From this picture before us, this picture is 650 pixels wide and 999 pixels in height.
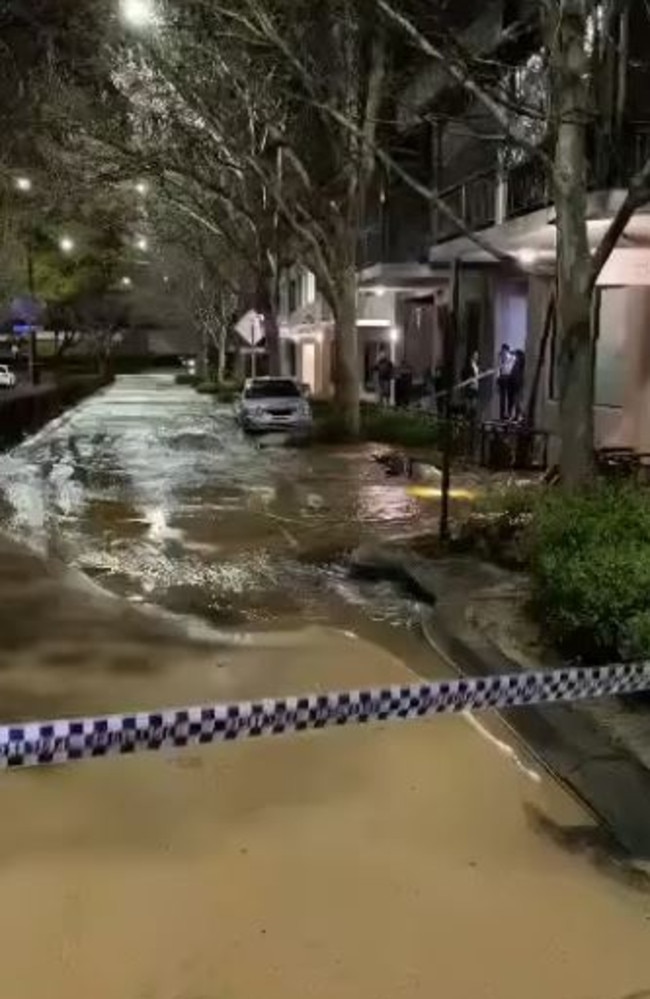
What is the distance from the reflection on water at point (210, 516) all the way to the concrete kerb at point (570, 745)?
96 centimetres

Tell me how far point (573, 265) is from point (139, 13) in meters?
12.4

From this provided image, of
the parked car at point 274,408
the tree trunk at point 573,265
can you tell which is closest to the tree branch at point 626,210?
the tree trunk at point 573,265

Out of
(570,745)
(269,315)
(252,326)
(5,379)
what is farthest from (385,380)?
(5,379)

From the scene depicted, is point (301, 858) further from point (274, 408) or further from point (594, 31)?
point (274, 408)

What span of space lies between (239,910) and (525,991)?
117 cm

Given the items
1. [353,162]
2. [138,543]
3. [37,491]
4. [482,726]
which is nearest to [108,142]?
[353,162]

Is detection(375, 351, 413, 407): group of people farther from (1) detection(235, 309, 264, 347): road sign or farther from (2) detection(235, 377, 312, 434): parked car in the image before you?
(1) detection(235, 309, 264, 347): road sign

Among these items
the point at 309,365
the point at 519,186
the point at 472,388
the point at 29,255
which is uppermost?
the point at 519,186

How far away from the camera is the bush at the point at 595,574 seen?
680 centimetres

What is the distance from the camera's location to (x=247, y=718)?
4863mm

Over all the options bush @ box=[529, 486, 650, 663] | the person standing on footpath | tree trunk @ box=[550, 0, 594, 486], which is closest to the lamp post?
the person standing on footpath

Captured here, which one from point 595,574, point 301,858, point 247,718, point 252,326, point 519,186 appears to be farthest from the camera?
point 252,326

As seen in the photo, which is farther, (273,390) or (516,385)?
(273,390)

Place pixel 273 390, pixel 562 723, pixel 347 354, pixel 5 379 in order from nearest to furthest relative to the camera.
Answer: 1. pixel 562 723
2. pixel 347 354
3. pixel 273 390
4. pixel 5 379
